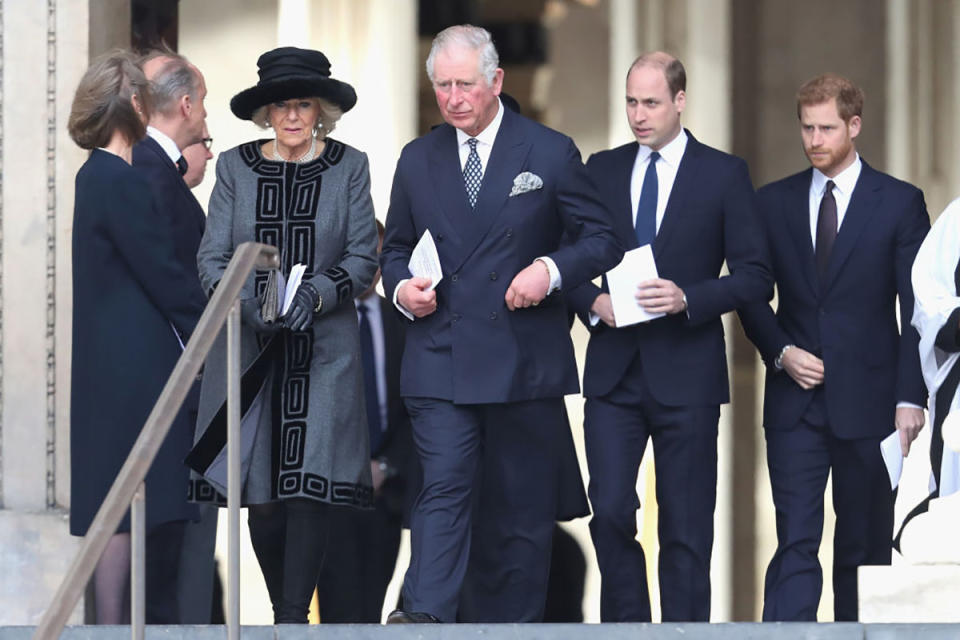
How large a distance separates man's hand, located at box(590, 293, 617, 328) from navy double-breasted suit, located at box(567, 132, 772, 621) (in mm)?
27

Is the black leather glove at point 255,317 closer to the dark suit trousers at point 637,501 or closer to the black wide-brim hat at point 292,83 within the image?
the black wide-brim hat at point 292,83

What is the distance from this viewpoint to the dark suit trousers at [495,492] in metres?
6.89

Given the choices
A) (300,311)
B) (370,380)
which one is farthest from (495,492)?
(370,380)

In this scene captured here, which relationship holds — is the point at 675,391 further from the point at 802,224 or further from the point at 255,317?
the point at 255,317

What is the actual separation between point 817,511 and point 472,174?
1.76m

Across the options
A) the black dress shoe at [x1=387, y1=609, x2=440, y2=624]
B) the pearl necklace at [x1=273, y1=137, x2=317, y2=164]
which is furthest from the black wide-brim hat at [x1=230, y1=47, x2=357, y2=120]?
the black dress shoe at [x1=387, y1=609, x2=440, y2=624]

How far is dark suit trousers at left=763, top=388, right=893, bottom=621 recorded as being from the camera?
7738 millimetres

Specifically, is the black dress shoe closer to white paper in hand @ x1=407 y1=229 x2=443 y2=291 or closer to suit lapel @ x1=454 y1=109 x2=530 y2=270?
white paper in hand @ x1=407 y1=229 x2=443 y2=291

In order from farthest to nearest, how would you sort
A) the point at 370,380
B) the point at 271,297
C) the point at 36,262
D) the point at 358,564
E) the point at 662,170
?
the point at 370,380 < the point at 36,262 < the point at 358,564 < the point at 662,170 < the point at 271,297

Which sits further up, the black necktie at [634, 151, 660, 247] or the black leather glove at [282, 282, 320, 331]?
the black necktie at [634, 151, 660, 247]

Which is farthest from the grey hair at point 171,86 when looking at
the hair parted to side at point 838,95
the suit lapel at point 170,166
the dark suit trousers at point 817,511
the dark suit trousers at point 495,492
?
the dark suit trousers at point 817,511

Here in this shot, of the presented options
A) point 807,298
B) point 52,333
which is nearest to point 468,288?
point 807,298

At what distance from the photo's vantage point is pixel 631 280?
746cm

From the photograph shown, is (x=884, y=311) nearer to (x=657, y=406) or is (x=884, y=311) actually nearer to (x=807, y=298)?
(x=807, y=298)
